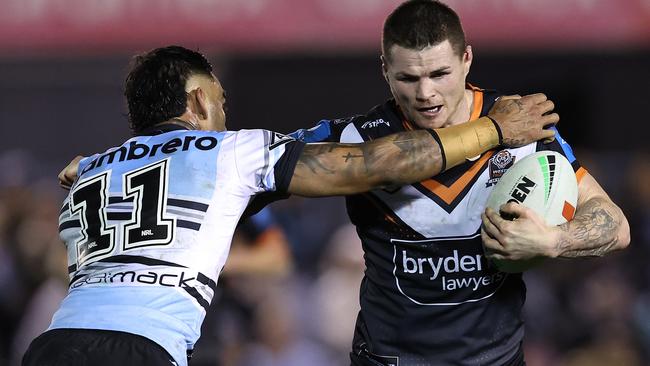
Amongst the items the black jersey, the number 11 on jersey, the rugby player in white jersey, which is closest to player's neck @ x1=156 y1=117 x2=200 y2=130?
the rugby player in white jersey

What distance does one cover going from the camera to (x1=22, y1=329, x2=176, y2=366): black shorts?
423 cm

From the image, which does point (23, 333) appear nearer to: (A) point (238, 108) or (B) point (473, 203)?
(A) point (238, 108)

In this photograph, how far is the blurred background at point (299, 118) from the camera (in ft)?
30.0

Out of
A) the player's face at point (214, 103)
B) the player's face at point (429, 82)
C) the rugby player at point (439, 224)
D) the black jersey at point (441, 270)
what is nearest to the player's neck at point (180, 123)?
the player's face at point (214, 103)

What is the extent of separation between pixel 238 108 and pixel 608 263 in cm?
457

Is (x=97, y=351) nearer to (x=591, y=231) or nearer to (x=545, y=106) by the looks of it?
(x=591, y=231)

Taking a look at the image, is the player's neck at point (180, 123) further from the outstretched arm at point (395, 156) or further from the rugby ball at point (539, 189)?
the rugby ball at point (539, 189)

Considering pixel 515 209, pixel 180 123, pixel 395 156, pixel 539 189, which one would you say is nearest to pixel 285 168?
pixel 395 156

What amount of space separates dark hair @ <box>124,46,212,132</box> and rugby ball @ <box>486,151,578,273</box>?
1464mm

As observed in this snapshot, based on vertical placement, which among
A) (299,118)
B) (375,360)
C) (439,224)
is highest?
(439,224)

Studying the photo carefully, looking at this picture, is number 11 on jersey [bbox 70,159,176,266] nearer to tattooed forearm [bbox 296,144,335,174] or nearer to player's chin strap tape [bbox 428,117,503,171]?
tattooed forearm [bbox 296,144,335,174]

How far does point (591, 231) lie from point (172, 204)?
5.89 ft

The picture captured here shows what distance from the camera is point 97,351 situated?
4242mm

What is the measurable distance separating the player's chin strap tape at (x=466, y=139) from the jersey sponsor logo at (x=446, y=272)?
43cm
